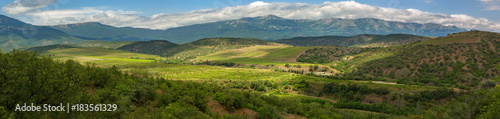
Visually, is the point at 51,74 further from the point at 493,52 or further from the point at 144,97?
the point at 493,52

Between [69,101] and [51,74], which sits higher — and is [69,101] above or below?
below

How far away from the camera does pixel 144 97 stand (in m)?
29.0

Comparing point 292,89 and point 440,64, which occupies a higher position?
point 440,64

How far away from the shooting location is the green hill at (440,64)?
85625mm

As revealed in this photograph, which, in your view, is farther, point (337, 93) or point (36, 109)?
point (337, 93)

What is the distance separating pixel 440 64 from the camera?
9731 centimetres

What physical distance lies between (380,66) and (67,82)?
370ft

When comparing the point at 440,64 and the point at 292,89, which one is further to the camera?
the point at 440,64

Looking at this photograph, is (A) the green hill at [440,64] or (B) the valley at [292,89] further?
(A) the green hill at [440,64]

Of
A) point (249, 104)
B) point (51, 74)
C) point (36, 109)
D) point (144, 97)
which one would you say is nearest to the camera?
point (36, 109)

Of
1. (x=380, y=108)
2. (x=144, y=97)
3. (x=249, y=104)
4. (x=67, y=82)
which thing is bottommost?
(x=380, y=108)

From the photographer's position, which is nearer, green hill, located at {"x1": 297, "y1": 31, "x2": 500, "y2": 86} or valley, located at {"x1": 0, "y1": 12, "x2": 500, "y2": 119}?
valley, located at {"x1": 0, "y1": 12, "x2": 500, "y2": 119}

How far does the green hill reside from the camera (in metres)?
85.6

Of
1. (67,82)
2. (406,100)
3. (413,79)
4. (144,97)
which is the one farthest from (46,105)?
(413,79)
